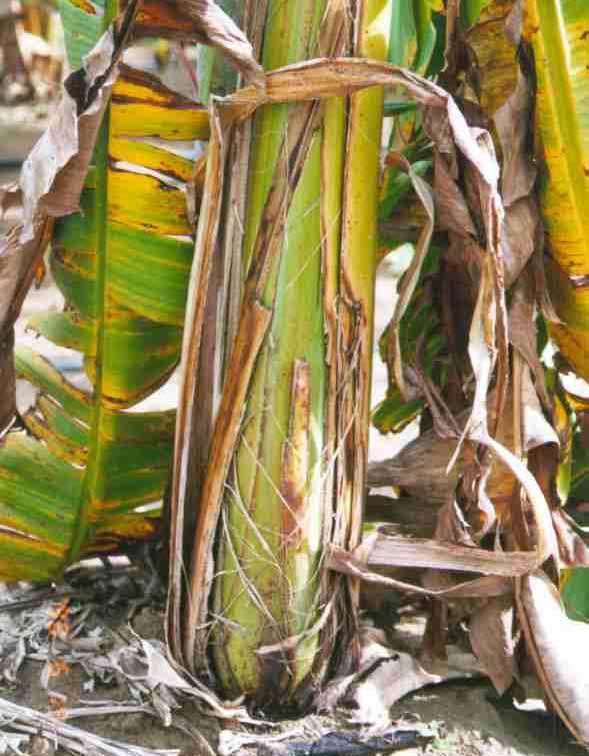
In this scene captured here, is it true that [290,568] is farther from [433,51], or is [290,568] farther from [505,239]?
[433,51]

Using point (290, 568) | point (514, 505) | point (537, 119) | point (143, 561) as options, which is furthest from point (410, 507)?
point (537, 119)

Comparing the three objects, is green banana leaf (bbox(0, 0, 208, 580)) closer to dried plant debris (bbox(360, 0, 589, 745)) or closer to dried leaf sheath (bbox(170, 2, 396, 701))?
dried leaf sheath (bbox(170, 2, 396, 701))

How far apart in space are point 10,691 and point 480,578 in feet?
2.14

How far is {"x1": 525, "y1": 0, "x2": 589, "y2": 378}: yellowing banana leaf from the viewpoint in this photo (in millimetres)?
1488

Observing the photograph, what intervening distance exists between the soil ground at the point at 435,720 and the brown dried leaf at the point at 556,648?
0.28 ft

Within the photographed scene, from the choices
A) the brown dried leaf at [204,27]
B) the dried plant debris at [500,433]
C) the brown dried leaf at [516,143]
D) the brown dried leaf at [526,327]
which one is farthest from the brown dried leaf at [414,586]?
the brown dried leaf at [204,27]

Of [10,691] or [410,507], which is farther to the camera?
[410,507]

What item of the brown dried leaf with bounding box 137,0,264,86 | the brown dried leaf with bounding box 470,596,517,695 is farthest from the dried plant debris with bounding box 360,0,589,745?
the brown dried leaf with bounding box 137,0,264,86

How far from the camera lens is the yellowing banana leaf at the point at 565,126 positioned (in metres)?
1.49

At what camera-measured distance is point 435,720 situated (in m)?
1.56

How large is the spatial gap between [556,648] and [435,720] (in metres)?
0.20

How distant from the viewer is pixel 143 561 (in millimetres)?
1843

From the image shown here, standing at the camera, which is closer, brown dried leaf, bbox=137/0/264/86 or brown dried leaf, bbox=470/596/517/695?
brown dried leaf, bbox=137/0/264/86

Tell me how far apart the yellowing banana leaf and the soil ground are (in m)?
0.53
